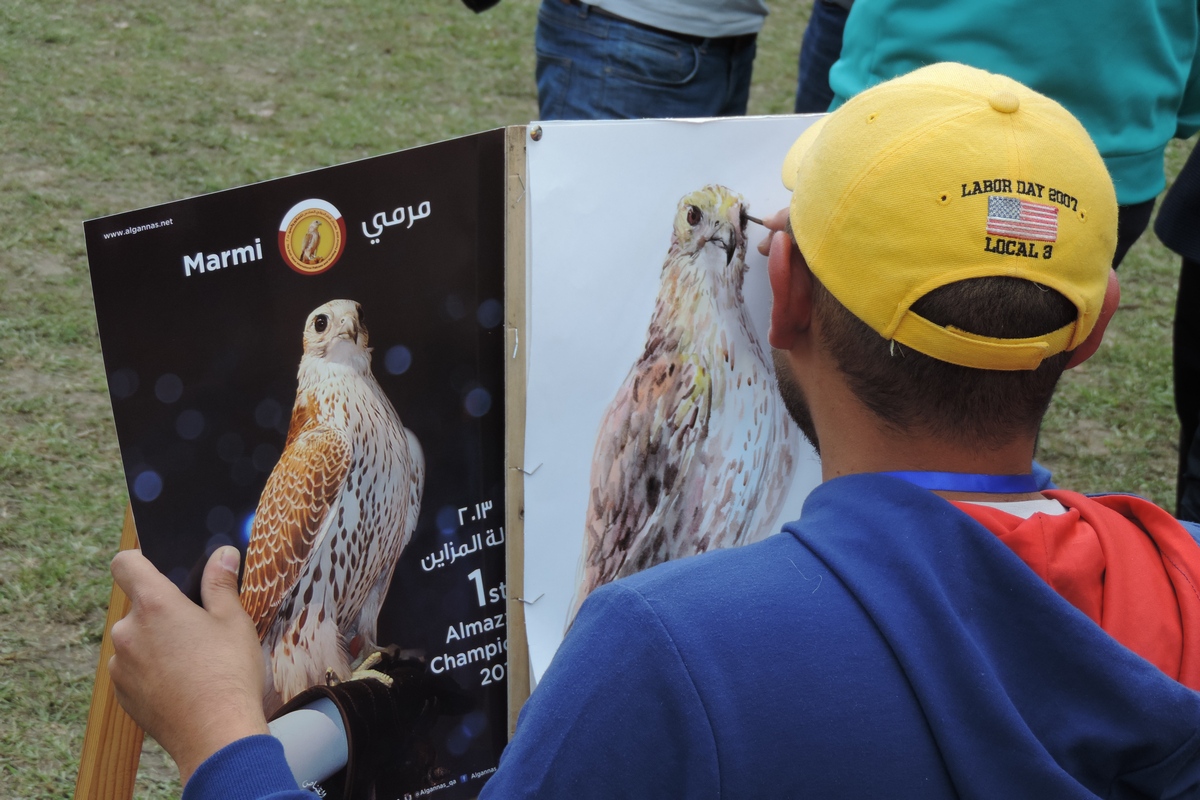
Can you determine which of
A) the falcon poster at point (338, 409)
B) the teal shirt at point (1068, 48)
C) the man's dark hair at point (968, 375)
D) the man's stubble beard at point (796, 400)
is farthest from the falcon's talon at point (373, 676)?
the teal shirt at point (1068, 48)

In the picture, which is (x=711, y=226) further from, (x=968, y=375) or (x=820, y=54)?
(x=820, y=54)

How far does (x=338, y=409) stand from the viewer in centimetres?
136

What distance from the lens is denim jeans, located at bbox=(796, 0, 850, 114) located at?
2.58 metres

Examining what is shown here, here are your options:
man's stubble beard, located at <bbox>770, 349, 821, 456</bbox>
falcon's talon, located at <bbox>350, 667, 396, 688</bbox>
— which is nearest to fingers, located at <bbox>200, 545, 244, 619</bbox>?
falcon's talon, located at <bbox>350, 667, 396, 688</bbox>

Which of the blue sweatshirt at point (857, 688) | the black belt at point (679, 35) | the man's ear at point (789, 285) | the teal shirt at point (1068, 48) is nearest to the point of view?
the blue sweatshirt at point (857, 688)

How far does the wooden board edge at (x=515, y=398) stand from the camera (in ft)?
4.50

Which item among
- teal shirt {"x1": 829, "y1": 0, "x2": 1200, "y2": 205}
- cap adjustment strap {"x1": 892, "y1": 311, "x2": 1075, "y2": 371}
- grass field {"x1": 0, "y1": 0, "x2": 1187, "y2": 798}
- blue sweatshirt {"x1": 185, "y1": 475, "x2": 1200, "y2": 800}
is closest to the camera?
blue sweatshirt {"x1": 185, "y1": 475, "x2": 1200, "y2": 800}

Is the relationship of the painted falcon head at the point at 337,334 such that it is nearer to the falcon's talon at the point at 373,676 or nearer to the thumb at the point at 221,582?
the thumb at the point at 221,582

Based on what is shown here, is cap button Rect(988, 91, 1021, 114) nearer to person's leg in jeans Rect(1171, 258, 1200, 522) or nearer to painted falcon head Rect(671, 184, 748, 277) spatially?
painted falcon head Rect(671, 184, 748, 277)

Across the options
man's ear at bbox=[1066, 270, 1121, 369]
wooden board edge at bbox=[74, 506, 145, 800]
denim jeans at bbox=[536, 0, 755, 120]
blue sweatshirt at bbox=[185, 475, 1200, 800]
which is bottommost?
wooden board edge at bbox=[74, 506, 145, 800]

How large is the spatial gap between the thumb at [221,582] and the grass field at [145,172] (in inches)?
46.1

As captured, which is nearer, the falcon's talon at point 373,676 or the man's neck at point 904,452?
the man's neck at point 904,452

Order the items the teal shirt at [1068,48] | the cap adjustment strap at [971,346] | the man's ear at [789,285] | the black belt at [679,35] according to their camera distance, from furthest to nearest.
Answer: the black belt at [679,35] → the teal shirt at [1068,48] → the man's ear at [789,285] → the cap adjustment strap at [971,346]

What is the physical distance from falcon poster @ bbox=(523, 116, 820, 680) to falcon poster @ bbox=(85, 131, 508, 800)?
0.07m
